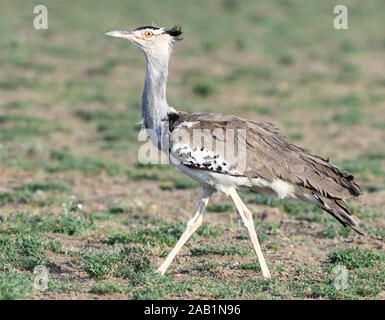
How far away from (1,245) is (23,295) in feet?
3.37

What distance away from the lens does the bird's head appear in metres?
5.03

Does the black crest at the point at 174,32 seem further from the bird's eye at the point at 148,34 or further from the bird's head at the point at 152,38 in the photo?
the bird's eye at the point at 148,34

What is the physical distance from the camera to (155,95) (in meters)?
5.00

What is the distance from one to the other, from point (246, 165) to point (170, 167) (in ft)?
10.9

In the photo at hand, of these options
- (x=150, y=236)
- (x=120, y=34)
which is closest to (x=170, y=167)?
(x=150, y=236)

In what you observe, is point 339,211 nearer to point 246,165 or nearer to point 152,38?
point 246,165

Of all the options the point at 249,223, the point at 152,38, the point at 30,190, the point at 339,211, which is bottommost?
the point at 30,190

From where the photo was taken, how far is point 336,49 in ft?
45.4

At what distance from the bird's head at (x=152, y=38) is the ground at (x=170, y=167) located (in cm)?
145

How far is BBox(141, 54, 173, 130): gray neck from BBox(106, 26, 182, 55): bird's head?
6cm

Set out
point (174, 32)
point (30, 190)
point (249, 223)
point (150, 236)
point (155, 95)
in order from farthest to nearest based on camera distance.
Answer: point (30, 190)
point (150, 236)
point (174, 32)
point (155, 95)
point (249, 223)

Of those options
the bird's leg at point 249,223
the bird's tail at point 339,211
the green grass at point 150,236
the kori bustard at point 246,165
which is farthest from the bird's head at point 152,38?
the bird's tail at point 339,211
